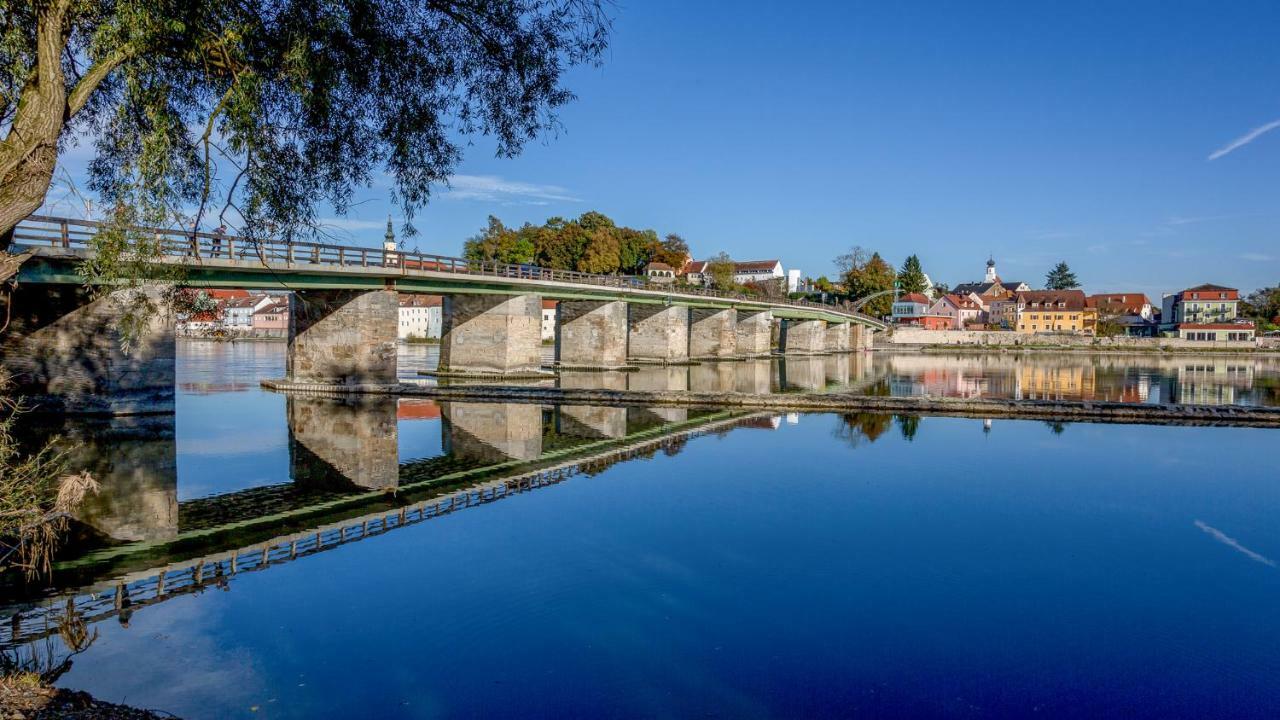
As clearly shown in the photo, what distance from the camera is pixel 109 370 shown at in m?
28.7

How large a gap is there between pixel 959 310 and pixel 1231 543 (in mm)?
137415

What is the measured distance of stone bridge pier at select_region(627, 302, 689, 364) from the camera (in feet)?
229

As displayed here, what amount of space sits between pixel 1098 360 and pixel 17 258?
109773 millimetres

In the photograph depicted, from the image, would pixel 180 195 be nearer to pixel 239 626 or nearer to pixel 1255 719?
pixel 239 626

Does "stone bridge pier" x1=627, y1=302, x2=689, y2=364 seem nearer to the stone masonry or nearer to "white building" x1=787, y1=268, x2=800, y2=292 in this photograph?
the stone masonry

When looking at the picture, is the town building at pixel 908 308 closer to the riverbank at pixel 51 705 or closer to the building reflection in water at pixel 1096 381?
the building reflection in water at pixel 1096 381

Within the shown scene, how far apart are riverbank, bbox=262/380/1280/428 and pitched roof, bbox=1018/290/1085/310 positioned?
11394cm

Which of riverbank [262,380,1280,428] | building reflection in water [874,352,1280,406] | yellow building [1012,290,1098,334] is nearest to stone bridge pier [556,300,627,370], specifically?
building reflection in water [874,352,1280,406]

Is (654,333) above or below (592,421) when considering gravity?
above

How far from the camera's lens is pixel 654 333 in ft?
229

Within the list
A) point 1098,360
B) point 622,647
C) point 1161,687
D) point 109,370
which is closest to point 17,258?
point 622,647

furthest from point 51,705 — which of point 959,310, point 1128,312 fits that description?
point 1128,312

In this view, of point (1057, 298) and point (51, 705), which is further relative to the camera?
point (1057, 298)

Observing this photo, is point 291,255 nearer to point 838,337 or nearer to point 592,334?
point 592,334
